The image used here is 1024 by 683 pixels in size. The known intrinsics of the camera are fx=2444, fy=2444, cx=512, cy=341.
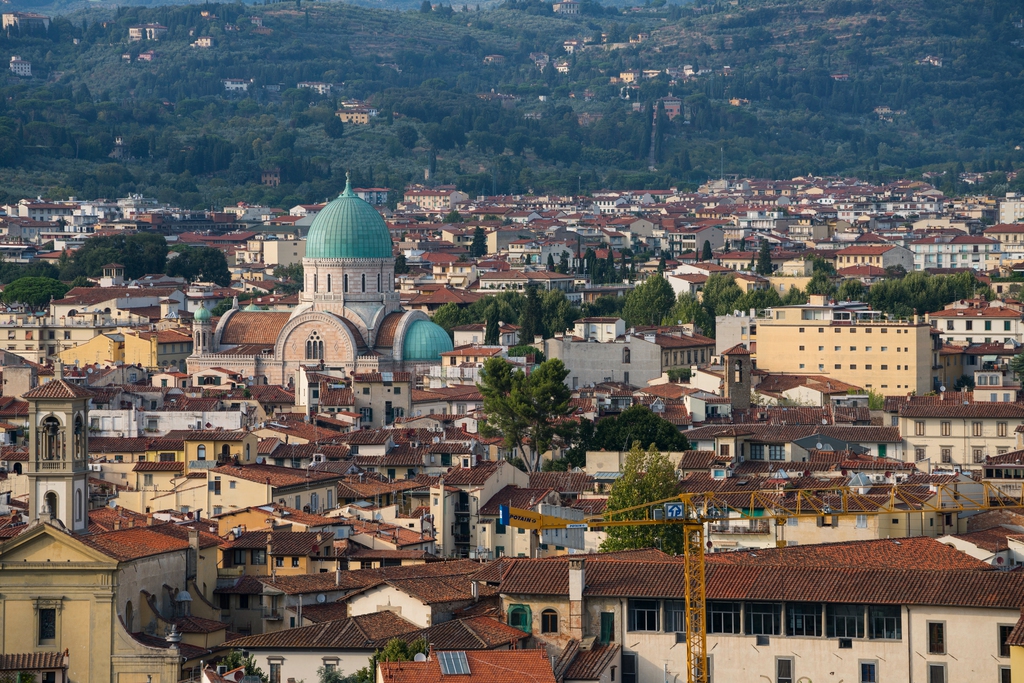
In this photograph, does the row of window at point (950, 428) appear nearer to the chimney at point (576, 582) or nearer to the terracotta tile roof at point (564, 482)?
the terracotta tile roof at point (564, 482)

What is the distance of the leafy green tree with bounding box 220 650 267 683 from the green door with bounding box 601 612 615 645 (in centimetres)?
439

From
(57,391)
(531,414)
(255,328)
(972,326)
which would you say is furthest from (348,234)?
(57,391)

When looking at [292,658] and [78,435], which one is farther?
[78,435]

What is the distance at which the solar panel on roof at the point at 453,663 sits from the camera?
27.8 meters

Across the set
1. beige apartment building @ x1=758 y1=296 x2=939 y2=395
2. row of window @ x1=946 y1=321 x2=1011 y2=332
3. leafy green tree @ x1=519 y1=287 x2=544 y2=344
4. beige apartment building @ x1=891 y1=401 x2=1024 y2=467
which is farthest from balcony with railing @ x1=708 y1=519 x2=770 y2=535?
row of window @ x1=946 y1=321 x2=1011 y2=332

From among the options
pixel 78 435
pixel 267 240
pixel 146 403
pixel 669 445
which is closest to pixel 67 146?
pixel 267 240

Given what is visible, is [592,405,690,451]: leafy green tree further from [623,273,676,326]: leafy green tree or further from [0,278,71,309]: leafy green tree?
[0,278,71,309]: leafy green tree

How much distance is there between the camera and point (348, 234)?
80.6 metres

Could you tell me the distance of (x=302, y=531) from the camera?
130 feet

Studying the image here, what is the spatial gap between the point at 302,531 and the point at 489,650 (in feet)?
35.5

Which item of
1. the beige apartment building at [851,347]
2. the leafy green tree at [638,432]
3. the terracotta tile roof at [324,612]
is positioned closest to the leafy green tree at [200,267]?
the beige apartment building at [851,347]

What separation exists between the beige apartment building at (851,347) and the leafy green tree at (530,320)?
9047 millimetres

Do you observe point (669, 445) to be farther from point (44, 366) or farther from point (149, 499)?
point (44, 366)

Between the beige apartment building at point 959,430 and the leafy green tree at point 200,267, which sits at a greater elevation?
the leafy green tree at point 200,267
